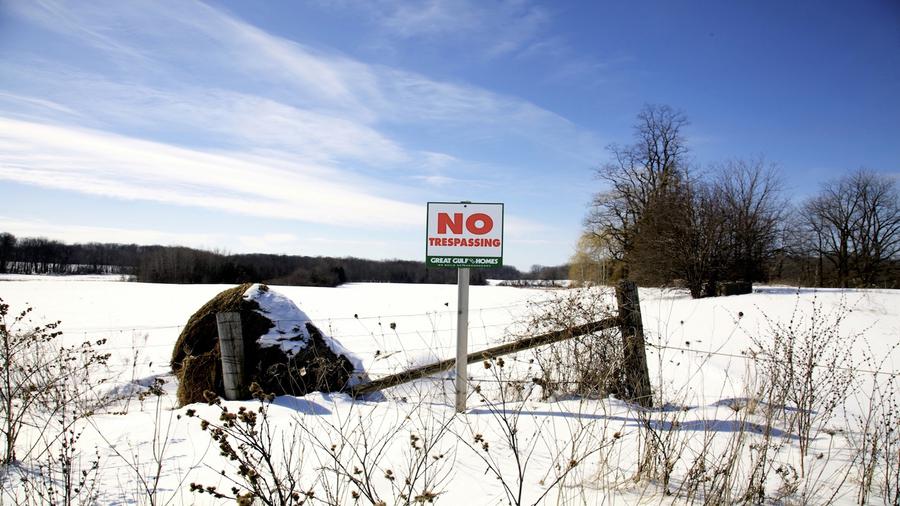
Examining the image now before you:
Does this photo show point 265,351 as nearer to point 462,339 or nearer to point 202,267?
point 462,339

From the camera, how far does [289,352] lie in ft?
20.5

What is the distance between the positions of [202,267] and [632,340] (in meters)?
55.6

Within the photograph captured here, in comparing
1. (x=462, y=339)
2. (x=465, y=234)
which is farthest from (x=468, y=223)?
(x=462, y=339)

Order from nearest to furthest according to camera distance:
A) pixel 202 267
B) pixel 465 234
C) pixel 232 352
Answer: pixel 465 234 → pixel 232 352 → pixel 202 267

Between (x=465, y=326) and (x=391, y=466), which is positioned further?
(x=465, y=326)

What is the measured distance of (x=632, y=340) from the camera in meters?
5.56

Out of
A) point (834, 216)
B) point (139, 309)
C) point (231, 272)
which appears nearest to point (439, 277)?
point (231, 272)

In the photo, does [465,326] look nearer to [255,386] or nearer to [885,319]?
[255,386]

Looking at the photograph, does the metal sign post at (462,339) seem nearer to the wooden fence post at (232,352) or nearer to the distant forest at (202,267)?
the wooden fence post at (232,352)

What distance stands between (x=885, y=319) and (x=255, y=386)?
656 inches

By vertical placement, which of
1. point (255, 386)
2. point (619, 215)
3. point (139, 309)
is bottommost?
point (139, 309)

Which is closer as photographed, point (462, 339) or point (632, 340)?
point (462, 339)

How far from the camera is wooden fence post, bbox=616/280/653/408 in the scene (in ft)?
18.2

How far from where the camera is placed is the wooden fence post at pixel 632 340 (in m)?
5.54
